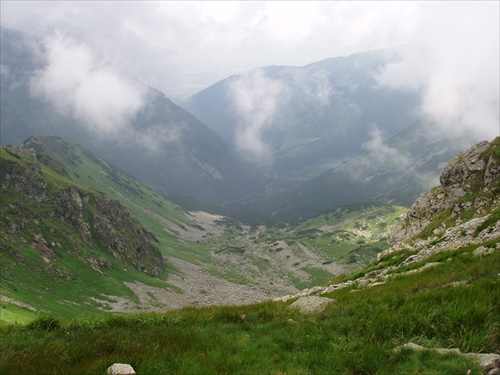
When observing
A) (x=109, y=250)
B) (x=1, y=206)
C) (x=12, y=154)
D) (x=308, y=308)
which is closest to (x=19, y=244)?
(x=1, y=206)

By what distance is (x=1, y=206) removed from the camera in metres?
131

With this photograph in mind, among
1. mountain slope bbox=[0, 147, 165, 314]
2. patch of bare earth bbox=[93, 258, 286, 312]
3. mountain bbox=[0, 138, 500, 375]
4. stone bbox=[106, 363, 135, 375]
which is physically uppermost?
stone bbox=[106, 363, 135, 375]

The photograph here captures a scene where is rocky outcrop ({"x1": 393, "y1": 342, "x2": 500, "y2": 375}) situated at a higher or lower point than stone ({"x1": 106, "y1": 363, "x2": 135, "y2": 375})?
lower

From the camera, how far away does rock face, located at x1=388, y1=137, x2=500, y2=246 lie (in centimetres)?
3703

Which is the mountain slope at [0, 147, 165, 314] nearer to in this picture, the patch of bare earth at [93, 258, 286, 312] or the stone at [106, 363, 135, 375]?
the patch of bare earth at [93, 258, 286, 312]

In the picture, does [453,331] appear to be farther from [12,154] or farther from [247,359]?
[12,154]

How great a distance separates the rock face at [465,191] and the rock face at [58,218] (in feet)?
371

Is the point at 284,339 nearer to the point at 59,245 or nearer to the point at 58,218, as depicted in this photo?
the point at 59,245

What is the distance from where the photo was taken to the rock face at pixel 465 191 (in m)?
37.0

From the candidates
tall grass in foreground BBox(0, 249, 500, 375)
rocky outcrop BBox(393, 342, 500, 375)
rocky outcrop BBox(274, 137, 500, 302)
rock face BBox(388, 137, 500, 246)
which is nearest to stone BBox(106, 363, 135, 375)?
tall grass in foreground BBox(0, 249, 500, 375)

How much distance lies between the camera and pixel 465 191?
42.2 m

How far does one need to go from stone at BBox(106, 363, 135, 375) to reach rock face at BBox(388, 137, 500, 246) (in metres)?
33.3

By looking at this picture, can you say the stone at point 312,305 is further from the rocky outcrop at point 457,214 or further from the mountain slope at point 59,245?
the mountain slope at point 59,245

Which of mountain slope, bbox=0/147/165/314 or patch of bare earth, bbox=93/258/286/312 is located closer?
mountain slope, bbox=0/147/165/314
